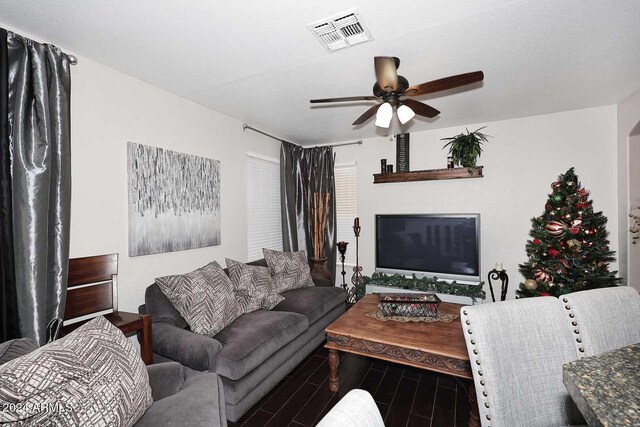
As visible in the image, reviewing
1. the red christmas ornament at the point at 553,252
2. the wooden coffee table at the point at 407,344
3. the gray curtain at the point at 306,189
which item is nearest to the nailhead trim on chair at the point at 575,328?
the wooden coffee table at the point at 407,344

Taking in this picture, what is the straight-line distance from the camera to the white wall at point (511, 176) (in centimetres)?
338

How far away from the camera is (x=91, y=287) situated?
2.16 m

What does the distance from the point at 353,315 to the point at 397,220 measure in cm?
190

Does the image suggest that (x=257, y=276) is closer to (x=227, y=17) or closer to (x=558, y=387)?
(x=227, y=17)

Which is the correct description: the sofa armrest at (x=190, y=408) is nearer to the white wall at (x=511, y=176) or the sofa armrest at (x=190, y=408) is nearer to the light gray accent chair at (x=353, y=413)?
the light gray accent chair at (x=353, y=413)

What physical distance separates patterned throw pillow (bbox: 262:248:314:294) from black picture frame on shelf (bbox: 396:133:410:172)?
2.05 meters

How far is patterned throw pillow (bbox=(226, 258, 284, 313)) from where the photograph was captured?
2791 millimetres

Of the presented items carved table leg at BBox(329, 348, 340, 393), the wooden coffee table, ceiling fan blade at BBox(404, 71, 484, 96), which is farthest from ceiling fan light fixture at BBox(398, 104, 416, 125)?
carved table leg at BBox(329, 348, 340, 393)

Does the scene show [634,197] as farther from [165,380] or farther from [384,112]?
[165,380]

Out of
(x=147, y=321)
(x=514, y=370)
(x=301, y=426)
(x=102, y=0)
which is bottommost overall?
(x=301, y=426)

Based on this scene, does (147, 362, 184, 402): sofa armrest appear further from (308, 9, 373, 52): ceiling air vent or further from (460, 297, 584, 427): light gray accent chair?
(308, 9, 373, 52): ceiling air vent

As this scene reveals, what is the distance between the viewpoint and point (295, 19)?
179 cm

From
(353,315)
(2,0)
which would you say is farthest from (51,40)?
(353,315)

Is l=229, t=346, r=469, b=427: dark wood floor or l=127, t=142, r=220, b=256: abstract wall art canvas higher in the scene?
l=127, t=142, r=220, b=256: abstract wall art canvas
